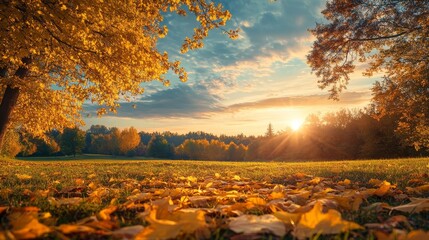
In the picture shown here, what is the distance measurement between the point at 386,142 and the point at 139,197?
44.3 meters

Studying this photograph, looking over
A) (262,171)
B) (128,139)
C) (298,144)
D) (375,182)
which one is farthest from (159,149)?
(375,182)

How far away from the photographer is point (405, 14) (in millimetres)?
8773

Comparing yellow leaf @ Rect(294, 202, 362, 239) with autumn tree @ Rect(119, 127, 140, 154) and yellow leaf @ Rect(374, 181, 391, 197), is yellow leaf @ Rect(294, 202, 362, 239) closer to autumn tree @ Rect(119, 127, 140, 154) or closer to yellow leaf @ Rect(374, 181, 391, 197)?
yellow leaf @ Rect(374, 181, 391, 197)

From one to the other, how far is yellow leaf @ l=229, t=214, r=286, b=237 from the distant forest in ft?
80.7

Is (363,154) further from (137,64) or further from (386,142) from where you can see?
(137,64)

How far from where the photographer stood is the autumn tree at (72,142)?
72.0m

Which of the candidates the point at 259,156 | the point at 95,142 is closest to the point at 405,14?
the point at 259,156

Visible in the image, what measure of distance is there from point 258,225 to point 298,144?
194 feet

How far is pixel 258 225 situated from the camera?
1.42 meters

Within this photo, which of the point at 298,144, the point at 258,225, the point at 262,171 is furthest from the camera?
the point at 298,144

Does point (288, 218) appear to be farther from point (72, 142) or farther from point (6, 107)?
point (72, 142)

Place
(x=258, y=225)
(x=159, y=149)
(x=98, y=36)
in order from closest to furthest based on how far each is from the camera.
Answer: (x=258, y=225)
(x=98, y=36)
(x=159, y=149)

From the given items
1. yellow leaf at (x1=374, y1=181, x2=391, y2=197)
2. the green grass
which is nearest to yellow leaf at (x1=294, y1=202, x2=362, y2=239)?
yellow leaf at (x1=374, y1=181, x2=391, y2=197)

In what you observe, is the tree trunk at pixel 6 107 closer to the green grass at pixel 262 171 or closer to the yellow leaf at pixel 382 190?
the green grass at pixel 262 171
